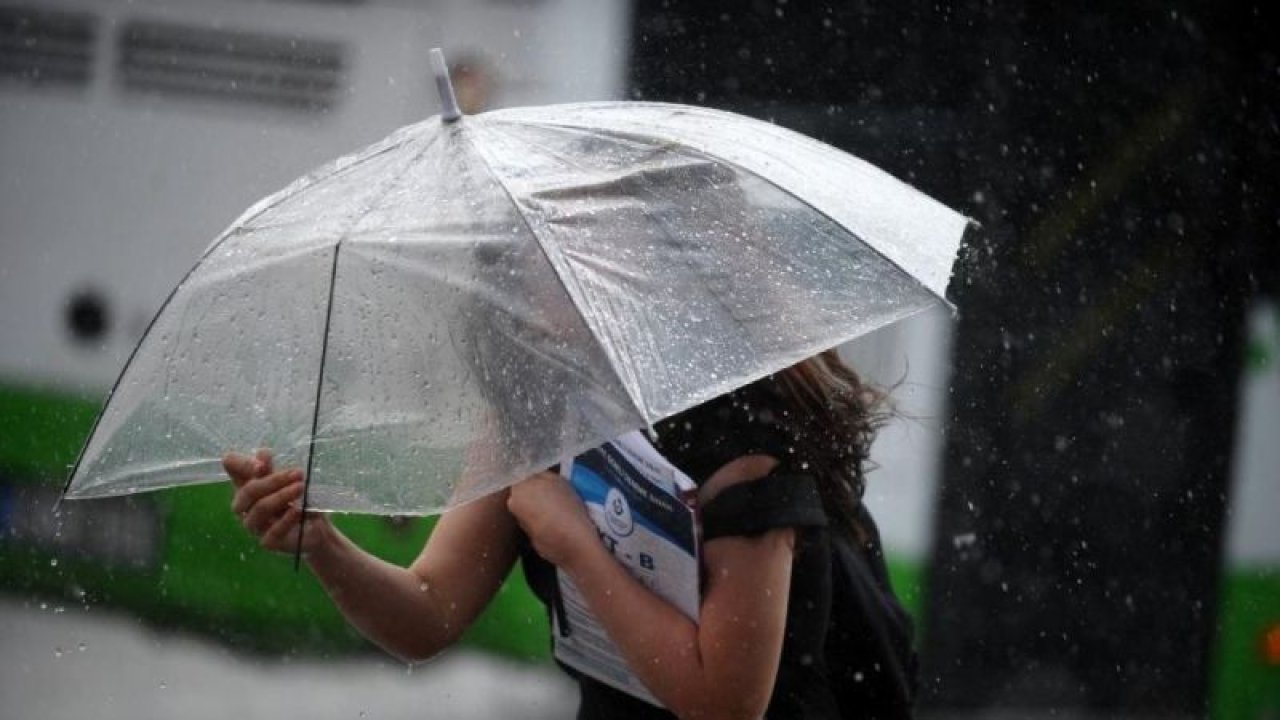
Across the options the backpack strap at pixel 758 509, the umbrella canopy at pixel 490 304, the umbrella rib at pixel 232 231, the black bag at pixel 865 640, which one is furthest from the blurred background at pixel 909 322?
the backpack strap at pixel 758 509

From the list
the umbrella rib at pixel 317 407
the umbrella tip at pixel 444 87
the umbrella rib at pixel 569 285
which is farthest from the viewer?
the umbrella tip at pixel 444 87

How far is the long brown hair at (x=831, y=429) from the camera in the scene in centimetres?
216

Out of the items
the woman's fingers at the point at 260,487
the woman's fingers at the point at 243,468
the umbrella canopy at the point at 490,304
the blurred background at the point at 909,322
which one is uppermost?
the umbrella canopy at the point at 490,304

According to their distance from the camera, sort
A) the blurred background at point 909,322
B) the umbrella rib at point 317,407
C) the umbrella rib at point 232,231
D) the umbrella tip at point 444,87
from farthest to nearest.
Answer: the blurred background at point 909,322
the umbrella rib at point 232,231
the umbrella tip at point 444,87
the umbrella rib at point 317,407

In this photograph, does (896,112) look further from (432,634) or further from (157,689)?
(432,634)

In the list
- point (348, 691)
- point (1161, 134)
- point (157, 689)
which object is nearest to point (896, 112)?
point (1161, 134)

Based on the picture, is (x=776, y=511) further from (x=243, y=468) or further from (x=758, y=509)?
(x=243, y=468)

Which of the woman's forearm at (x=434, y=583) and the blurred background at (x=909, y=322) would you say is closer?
the woman's forearm at (x=434, y=583)

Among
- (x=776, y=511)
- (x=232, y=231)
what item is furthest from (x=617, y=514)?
(x=232, y=231)

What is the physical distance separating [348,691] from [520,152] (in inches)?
154

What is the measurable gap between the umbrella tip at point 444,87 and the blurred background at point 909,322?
271 centimetres

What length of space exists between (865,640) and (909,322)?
2799 mm

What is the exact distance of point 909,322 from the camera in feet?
16.2

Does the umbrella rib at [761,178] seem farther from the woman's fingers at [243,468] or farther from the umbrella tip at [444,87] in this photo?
the woman's fingers at [243,468]
